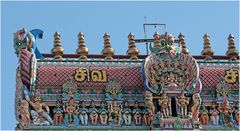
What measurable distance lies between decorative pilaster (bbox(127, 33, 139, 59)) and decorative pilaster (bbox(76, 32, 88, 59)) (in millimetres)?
1904

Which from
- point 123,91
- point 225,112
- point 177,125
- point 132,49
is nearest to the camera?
point 177,125

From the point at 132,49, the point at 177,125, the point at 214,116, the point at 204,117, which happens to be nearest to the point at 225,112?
the point at 214,116

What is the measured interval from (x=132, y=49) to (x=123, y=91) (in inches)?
106

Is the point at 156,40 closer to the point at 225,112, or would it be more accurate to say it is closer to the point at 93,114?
the point at 225,112

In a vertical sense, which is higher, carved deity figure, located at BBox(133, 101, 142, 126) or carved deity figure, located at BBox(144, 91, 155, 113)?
carved deity figure, located at BBox(144, 91, 155, 113)

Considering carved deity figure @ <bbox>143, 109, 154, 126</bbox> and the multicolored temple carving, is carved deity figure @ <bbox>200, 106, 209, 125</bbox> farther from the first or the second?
carved deity figure @ <bbox>143, 109, 154, 126</bbox>

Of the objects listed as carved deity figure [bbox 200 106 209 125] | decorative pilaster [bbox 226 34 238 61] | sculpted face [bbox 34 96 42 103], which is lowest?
carved deity figure [bbox 200 106 209 125]

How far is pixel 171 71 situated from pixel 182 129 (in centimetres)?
254

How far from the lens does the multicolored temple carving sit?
34562 millimetres

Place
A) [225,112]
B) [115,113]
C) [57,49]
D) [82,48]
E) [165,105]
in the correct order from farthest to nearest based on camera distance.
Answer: [82,48] < [57,49] < [225,112] < [165,105] < [115,113]

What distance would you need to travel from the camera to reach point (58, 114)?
34.5 metres

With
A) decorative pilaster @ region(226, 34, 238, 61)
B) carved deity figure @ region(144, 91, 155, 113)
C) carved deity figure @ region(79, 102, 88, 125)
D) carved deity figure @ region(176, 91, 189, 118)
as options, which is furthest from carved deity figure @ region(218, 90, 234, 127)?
carved deity figure @ region(79, 102, 88, 125)

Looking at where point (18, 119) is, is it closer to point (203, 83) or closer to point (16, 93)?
point (16, 93)

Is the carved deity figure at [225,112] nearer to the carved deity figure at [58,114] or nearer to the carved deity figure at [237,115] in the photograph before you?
the carved deity figure at [237,115]
